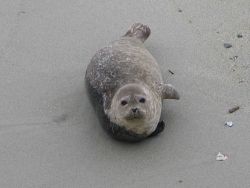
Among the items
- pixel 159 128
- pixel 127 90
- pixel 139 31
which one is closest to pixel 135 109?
pixel 127 90

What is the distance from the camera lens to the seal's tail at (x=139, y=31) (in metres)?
4.93

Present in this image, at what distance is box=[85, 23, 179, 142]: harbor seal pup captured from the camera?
403 cm

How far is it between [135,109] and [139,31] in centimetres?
116

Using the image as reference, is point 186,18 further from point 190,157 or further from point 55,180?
point 55,180

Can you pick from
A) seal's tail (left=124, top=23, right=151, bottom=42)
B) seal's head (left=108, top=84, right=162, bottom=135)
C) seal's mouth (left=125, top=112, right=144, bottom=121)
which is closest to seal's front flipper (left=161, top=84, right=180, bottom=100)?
seal's head (left=108, top=84, right=162, bottom=135)

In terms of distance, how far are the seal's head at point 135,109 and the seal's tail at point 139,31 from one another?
82 centimetres

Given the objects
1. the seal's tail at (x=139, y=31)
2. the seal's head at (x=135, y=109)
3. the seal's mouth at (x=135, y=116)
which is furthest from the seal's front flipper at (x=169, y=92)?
the seal's tail at (x=139, y=31)

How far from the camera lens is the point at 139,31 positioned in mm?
4941

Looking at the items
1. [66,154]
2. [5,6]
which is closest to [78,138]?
[66,154]

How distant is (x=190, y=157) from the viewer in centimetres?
407

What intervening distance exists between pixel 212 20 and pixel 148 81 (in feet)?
3.65

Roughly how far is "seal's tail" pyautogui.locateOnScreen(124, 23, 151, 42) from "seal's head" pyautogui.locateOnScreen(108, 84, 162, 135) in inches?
32.1

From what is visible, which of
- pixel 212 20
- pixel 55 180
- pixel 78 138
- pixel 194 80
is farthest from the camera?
pixel 212 20

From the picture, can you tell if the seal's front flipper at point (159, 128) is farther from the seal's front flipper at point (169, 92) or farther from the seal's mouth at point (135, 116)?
the seal's mouth at point (135, 116)
